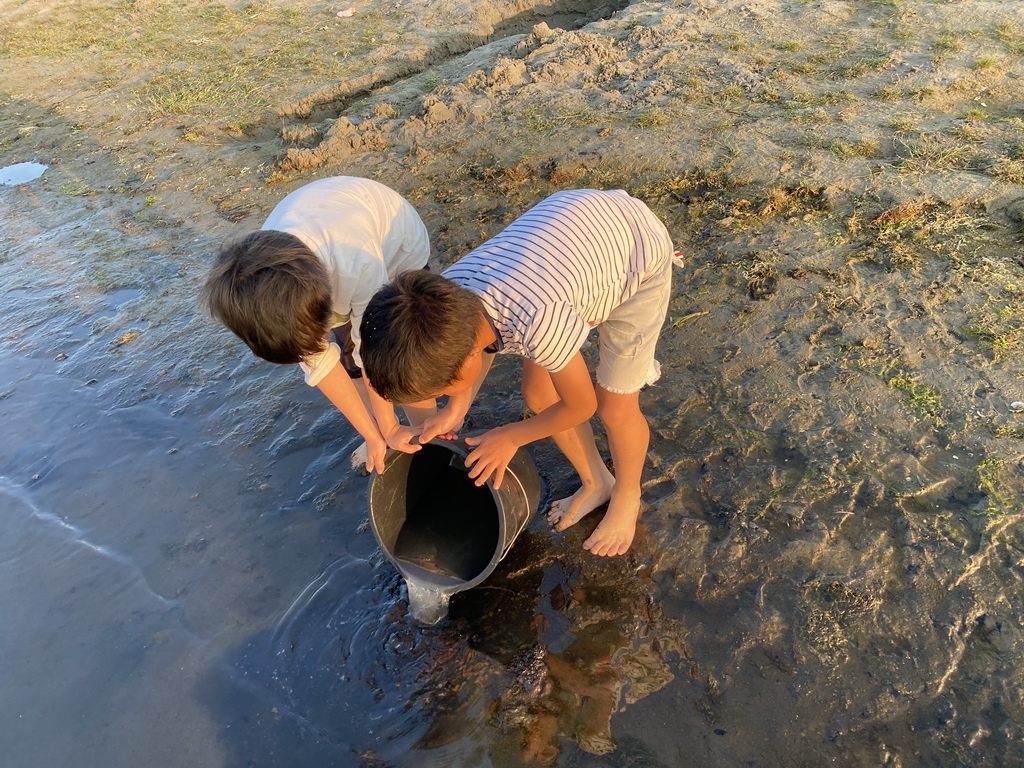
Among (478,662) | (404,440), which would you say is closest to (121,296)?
(404,440)

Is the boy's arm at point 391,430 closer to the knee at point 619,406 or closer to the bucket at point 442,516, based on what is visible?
the bucket at point 442,516

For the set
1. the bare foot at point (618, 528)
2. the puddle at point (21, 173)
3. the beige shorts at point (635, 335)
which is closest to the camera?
the beige shorts at point (635, 335)

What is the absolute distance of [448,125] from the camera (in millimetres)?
5457

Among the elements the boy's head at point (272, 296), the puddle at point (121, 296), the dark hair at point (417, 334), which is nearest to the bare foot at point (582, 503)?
the dark hair at point (417, 334)

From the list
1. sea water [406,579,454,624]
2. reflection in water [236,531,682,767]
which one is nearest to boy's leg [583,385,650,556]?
reflection in water [236,531,682,767]

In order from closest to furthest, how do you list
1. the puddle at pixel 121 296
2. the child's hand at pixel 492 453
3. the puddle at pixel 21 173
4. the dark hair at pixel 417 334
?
the dark hair at pixel 417 334 < the child's hand at pixel 492 453 < the puddle at pixel 121 296 < the puddle at pixel 21 173

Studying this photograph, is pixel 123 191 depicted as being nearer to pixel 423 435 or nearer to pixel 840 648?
pixel 423 435

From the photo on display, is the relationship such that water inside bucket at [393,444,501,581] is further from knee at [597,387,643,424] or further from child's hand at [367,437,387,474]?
knee at [597,387,643,424]

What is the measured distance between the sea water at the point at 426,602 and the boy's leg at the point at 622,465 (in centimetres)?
56

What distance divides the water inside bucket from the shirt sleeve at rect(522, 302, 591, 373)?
0.81 m

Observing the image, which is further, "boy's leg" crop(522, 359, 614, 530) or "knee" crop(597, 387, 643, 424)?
"boy's leg" crop(522, 359, 614, 530)

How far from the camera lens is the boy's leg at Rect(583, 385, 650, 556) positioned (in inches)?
92.3

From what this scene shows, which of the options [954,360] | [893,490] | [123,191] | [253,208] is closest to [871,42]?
[954,360]

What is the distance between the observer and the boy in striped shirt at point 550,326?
1798 mm
